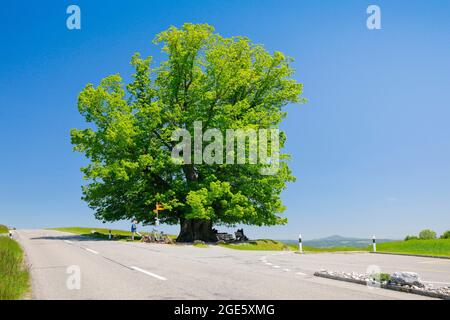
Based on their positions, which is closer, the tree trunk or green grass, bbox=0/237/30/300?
green grass, bbox=0/237/30/300

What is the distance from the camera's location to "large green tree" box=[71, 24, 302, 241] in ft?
117

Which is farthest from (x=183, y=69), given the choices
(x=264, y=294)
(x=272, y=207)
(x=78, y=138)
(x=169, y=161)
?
(x=264, y=294)

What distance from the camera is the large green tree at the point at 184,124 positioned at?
117ft

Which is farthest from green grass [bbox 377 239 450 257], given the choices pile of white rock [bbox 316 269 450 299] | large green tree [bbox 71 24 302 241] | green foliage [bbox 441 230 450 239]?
pile of white rock [bbox 316 269 450 299]

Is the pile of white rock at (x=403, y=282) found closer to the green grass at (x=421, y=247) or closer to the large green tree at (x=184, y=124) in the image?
the green grass at (x=421, y=247)

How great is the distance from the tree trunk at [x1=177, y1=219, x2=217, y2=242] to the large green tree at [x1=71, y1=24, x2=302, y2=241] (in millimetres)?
83

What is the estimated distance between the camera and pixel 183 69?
3769 cm

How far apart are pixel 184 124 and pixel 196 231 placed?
356 inches

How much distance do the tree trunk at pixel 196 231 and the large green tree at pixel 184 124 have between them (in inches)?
3.3

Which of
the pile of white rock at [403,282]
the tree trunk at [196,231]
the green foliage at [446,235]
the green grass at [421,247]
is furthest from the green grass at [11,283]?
the green foliage at [446,235]

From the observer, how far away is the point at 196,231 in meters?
36.9

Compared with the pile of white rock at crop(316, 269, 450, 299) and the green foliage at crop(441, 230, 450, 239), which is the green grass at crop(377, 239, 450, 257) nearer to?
the green foliage at crop(441, 230, 450, 239)

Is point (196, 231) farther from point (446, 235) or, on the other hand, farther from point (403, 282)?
point (403, 282)

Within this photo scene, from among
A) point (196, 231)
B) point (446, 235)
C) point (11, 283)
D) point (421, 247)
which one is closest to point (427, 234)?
point (446, 235)
